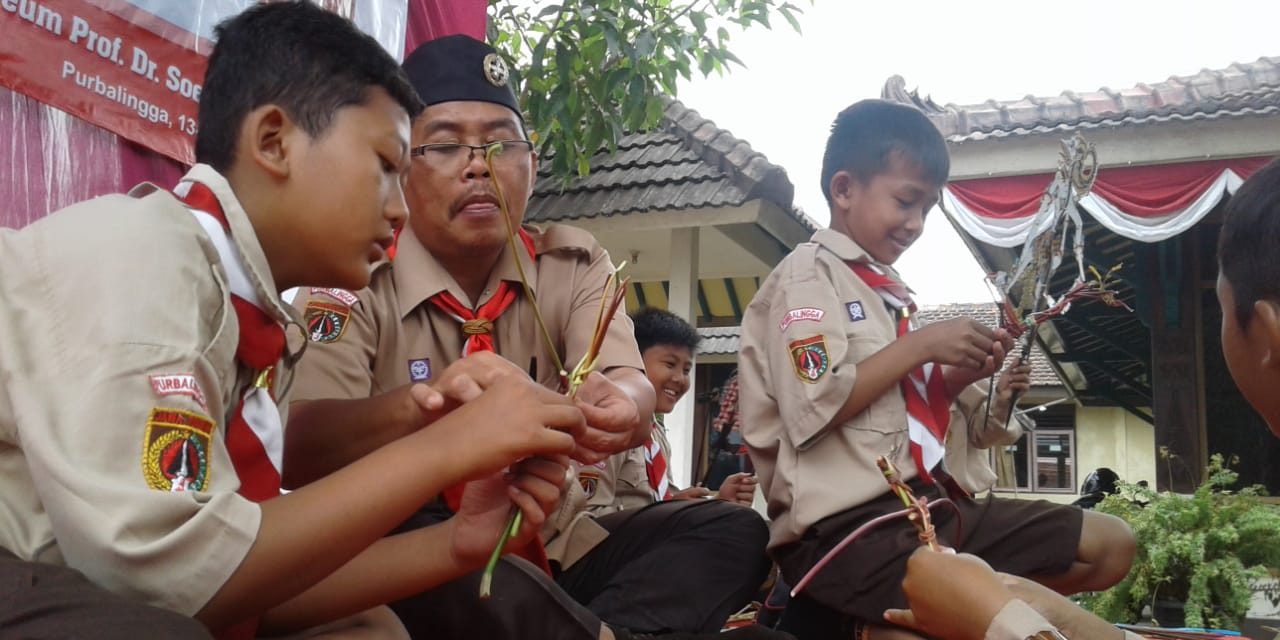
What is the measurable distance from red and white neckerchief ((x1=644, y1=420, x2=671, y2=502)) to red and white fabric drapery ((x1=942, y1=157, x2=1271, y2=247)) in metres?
2.81

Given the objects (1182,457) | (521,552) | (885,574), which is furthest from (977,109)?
(521,552)

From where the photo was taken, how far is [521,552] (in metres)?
1.90

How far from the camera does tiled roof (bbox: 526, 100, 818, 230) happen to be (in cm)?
676

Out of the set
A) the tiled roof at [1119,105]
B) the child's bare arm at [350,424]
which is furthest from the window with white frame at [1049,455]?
the child's bare arm at [350,424]

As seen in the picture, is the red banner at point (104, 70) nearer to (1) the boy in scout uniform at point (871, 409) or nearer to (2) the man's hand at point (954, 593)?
(1) the boy in scout uniform at point (871, 409)

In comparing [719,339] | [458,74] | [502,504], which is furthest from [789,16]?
[719,339]

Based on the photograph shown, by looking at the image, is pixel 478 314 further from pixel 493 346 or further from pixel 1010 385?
pixel 1010 385

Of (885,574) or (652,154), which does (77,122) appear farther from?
(652,154)

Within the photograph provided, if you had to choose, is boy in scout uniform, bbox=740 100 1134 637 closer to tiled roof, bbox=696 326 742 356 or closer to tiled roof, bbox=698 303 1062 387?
tiled roof, bbox=698 303 1062 387

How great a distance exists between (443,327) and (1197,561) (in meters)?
3.33

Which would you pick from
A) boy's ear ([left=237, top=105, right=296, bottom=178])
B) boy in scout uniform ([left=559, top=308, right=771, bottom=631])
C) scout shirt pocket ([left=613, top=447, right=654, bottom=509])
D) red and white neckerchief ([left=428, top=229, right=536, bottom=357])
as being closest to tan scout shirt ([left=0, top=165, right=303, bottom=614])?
boy's ear ([left=237, top=105, right=296, bottom=178])

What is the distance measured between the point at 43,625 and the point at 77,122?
144 cm

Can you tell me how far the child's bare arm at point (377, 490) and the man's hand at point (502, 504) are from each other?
0.20 feet

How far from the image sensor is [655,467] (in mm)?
4293
